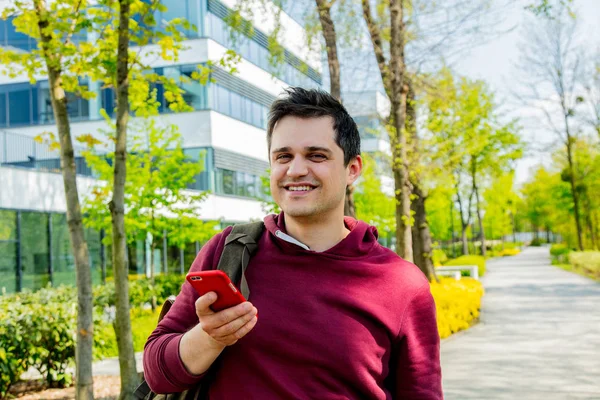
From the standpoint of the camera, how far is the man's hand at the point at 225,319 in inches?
76.6

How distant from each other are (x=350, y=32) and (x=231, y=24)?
2.34m

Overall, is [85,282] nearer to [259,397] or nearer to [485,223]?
[259,397]

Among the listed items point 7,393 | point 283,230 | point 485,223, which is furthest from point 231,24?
point 485,223

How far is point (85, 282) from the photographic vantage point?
6723mm

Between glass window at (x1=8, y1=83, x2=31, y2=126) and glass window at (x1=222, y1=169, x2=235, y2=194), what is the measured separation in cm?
861

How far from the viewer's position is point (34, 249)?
67.6 feet

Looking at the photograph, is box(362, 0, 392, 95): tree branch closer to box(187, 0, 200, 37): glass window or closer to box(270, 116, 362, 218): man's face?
box(270, 116, 362, 218): man's face

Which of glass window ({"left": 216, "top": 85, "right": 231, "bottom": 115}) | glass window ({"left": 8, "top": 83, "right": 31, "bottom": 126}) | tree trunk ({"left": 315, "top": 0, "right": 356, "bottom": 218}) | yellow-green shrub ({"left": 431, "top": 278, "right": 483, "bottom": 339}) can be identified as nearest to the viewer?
tree trunk ({"left": 315, "top": 0, "right": 356, "bottom": 218})

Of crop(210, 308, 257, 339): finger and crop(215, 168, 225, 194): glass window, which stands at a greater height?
crop(215, 168, 225, 194): glass window

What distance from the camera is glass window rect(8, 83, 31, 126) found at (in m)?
29.3

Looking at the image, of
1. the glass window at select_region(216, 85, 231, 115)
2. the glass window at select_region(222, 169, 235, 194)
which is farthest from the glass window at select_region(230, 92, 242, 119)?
the glass window at select_region(222, 169, 235, 194)

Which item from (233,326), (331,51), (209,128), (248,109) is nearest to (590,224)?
(248,109)

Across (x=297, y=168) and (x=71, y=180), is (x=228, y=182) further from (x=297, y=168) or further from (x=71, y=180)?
(x=297, y=168)

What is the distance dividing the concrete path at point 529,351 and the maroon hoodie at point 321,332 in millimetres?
5937
